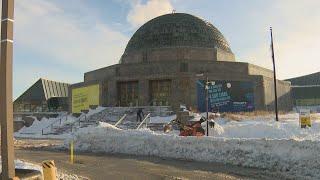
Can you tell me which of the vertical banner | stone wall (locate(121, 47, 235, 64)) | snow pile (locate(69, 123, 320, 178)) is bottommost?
snow pile (locate(69, 123, 320, 178))

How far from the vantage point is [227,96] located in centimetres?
3195

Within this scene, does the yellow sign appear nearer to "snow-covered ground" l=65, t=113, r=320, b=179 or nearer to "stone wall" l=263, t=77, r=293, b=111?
"stone wall" l=263, t=77, r=293, b=111

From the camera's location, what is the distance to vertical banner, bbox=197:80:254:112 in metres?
31.5

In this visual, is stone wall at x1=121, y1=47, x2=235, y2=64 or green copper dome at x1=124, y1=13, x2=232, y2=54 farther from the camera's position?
green copper dome at x1=124, y1=13, x2=232, y2=54

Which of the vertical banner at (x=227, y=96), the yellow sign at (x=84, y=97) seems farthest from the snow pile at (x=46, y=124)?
the vertical banner at (x=227, y=96)

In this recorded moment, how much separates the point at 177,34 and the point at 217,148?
2643 centimetres

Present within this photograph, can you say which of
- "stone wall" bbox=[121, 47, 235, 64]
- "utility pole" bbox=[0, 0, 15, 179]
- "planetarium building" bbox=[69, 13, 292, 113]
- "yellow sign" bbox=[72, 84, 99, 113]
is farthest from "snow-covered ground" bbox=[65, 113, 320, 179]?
"yellow sign" bbox=[72, 84, 99, 113]

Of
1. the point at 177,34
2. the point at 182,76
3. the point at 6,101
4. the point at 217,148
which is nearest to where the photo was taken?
the point at 6,101

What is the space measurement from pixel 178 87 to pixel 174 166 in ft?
67.3

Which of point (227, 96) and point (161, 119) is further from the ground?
point (227, 96)

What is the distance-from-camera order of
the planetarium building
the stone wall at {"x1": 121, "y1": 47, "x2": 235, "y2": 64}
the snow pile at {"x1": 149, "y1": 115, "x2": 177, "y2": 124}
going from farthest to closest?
the stone wall at {"x1": 121, "y1": 47, "x2": 235, "y2": 64}
the planetarium building
the snow pile at {"x1": 149, "y1": 115, "x2": 177, "y2": 124}

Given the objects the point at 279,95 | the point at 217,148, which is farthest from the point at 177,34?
the point at 217,148

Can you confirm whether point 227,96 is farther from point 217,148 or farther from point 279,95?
point 217,148

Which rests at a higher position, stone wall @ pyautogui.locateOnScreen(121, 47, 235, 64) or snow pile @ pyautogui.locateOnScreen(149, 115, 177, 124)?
stone wall @ pyautogui.locateOnScreen(121, 47, 235, 64)
